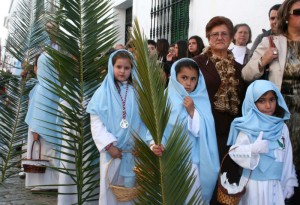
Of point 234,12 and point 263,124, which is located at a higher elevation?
point 234,12

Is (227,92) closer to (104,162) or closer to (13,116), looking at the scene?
(104,162)

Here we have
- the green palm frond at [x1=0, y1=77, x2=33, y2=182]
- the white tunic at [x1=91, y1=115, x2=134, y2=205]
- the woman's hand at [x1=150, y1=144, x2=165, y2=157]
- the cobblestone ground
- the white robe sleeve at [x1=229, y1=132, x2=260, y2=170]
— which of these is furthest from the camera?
the green palm frond at [x1=0, y1=77, x2=33, y2=182]

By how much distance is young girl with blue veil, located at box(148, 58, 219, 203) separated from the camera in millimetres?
3203

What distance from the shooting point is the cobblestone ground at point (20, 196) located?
479cm

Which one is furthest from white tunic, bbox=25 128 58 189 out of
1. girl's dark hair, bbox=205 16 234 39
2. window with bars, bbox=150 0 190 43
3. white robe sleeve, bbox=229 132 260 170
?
window with bars, bbox=150 0 190 43

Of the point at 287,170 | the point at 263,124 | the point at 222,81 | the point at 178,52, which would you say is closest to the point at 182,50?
the point at 178,52

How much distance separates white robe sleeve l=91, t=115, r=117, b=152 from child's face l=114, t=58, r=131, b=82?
1.35 ft

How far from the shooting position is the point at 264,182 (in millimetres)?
2990

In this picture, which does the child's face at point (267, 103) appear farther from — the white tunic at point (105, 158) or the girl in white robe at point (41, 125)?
the girl in white robe at point (41, 125)

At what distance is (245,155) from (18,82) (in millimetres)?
3216

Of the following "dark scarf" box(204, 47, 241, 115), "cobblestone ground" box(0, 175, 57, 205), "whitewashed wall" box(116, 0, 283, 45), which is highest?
"whitewashed wall" box(116, 0, 283, 45)

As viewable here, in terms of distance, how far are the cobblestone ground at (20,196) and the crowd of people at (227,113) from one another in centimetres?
160

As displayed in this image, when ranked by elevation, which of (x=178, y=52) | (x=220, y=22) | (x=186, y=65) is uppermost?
(x=178, y=52)

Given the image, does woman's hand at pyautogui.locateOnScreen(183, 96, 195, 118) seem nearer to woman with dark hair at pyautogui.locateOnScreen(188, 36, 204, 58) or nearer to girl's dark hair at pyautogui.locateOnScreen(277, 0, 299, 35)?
girl's dark hair at pyautogui.locateOnScreen(277, 0, 299, 35)
